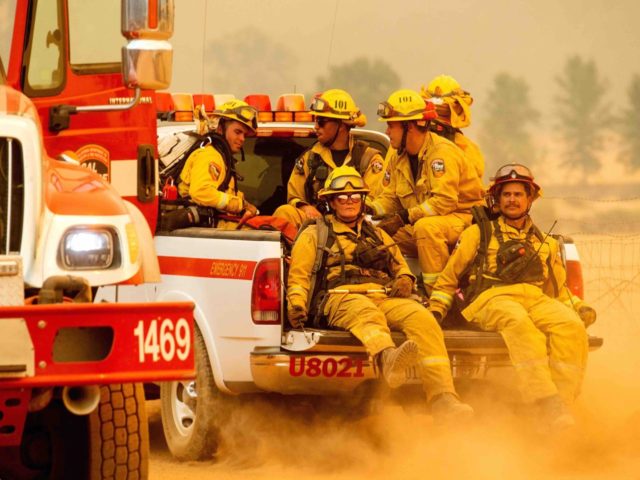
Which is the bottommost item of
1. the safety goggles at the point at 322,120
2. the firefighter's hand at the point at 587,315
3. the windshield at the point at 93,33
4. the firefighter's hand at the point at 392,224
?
the firefighter's hand at the point at 587,315

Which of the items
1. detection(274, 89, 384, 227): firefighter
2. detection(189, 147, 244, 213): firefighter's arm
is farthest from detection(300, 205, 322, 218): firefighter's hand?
detection(189, 147, 244, 213): firefighter's arm

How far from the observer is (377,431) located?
9.99m

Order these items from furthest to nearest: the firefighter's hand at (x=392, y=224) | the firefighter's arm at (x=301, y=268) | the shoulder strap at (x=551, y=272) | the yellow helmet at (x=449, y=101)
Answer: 1. the yellow helmet at (x=449, y=101)
2. the firefighter's hand at (x=392, y=224)
3. the shoulder strap at (x=551, y=272)
4. the firefighter's arm at (x=301, y=268)

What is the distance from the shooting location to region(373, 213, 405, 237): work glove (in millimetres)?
11039

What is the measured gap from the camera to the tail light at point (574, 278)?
34.9ft

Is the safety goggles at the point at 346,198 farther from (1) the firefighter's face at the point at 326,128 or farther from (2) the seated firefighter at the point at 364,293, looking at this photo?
(1) the firefighter's face at the point at 326,128

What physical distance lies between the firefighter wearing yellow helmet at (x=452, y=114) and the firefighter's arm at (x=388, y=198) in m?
0.47

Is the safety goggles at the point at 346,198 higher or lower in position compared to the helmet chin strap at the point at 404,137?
lower

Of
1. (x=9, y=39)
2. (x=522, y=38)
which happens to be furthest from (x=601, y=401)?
(x=522, y=38)

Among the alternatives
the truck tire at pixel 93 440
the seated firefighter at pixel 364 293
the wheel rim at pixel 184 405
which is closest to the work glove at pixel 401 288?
the seated firefighter at pixel 364 293

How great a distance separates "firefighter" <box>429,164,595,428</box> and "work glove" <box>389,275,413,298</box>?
23 centimetres

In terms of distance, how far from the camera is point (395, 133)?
11.2 meters

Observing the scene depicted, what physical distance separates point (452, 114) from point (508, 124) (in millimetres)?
22741

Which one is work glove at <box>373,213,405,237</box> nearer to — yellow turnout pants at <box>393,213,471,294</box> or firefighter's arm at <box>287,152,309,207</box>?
yellow turnout pants at <box>393,213,471,294</box>
